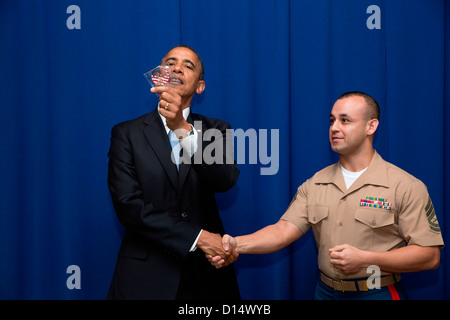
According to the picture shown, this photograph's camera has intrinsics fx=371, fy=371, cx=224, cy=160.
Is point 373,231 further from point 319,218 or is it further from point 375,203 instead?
point 319,218

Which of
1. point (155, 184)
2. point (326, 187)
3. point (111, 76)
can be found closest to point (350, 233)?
point (326, 187)

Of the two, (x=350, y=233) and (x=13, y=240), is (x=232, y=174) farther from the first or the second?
(x=13, y=240)

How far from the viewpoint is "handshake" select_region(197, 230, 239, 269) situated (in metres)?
1.52

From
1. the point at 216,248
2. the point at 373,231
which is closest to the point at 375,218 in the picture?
the point at 373,231

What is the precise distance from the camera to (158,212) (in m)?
1.50

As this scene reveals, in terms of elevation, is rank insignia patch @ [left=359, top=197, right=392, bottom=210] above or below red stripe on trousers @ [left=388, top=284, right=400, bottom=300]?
above

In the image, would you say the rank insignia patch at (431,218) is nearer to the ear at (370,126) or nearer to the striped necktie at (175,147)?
the ear at (370,126)

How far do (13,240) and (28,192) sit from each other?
0.34 m

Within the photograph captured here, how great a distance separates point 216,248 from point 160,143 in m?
0.50

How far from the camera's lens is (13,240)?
2.45 metres

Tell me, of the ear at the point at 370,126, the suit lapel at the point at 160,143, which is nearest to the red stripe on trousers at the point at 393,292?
the ear at the point at 370,126

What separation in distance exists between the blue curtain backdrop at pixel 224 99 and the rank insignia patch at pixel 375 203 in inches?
31.2

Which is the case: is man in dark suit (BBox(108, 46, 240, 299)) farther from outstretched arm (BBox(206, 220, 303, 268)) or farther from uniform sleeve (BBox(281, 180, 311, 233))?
uniform sleeve (BBox(281, 180, 311, 233))

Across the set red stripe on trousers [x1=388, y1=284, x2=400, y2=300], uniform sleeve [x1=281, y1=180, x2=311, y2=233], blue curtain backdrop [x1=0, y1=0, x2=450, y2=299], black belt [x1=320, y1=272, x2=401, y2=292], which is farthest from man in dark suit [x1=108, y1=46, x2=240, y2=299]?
blue curtain backdrop [x1=0, y1=0, x2=450, y2=299]
